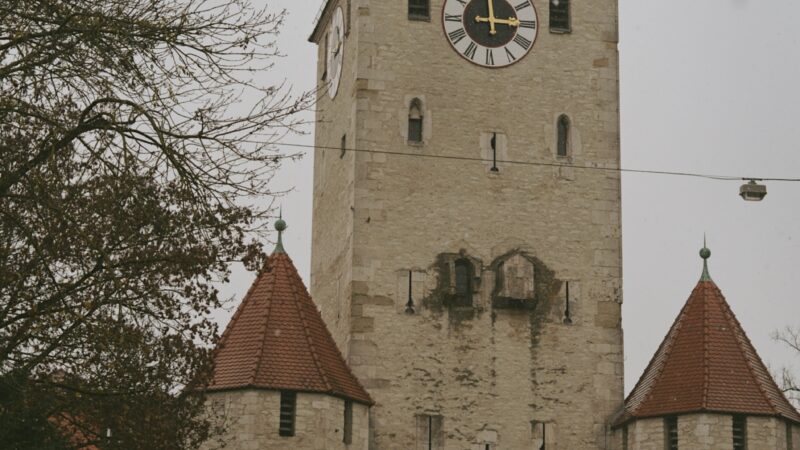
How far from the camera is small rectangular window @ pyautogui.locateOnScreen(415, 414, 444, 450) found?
31375mm

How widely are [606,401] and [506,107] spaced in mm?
5558

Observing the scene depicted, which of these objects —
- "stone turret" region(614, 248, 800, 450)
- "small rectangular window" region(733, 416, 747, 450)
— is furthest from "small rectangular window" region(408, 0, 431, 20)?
"small rectangular window" region(733, 416, 747, 450)

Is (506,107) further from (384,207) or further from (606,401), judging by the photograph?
(606,401)

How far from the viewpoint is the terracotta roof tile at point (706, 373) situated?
101 feet

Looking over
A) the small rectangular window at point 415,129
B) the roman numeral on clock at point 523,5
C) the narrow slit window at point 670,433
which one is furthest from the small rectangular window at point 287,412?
the roman numeral on clock at point 523,5

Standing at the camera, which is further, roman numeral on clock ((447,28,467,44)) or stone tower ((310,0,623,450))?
roman numeral on clock ((447,28,467,44))

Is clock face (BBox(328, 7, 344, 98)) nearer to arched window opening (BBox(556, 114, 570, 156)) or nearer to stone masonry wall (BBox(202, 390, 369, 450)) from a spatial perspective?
arched window opening (BBox(556, 114, 570, 156))

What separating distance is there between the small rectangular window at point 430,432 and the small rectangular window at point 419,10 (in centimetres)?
727

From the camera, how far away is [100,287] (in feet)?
61.5

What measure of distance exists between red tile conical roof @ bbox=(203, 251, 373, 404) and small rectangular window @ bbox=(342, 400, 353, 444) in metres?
0.17

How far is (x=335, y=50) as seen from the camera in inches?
1407

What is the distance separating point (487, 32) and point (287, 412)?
27.4 feet

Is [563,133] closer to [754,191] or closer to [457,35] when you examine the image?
[457,35]

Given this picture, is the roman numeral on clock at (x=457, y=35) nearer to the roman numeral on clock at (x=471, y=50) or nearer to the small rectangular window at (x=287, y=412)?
the roman numeral on clock at (x=471, y=50)
